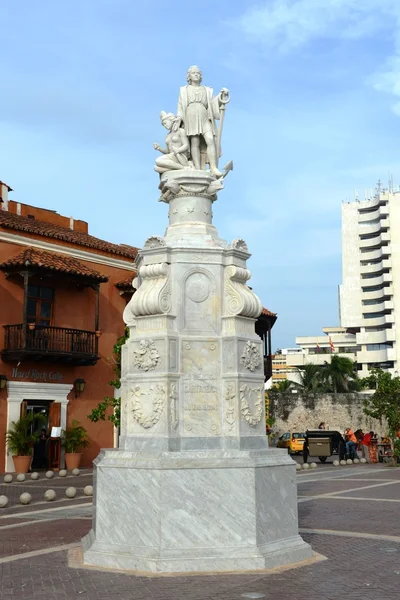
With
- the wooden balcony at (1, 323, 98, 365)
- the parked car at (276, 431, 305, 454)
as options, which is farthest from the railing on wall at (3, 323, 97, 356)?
the parked car at (276, 431, 305, 454)

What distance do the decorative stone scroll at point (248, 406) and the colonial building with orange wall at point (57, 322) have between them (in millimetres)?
16051

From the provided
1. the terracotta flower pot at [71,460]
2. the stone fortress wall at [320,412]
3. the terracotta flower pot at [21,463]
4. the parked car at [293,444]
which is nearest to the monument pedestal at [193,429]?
the terracotta flower pot at [21,463]

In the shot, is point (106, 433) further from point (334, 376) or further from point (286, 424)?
point (334, 376)

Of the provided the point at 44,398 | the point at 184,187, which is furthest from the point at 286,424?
the point at 184,187

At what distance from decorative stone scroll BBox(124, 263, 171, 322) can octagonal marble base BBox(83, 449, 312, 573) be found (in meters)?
1.65

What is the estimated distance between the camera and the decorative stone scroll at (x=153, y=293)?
312 inches

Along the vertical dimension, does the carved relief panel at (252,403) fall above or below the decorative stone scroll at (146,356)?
below

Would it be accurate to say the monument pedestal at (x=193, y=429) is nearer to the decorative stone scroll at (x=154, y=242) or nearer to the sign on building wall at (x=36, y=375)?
the decorative stone scroll at (x=154, y=242)

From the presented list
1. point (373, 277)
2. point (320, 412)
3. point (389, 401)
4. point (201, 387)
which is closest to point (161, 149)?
point (201, 387)

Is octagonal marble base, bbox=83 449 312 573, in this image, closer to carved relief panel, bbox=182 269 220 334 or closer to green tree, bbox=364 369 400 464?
carved relief panel, bbox=182 269 220 334

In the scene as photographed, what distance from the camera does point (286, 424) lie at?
41.8 m

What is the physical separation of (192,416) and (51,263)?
679 inches

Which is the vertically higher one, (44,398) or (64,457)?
(44,398)

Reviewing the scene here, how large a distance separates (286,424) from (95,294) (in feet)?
63.4
